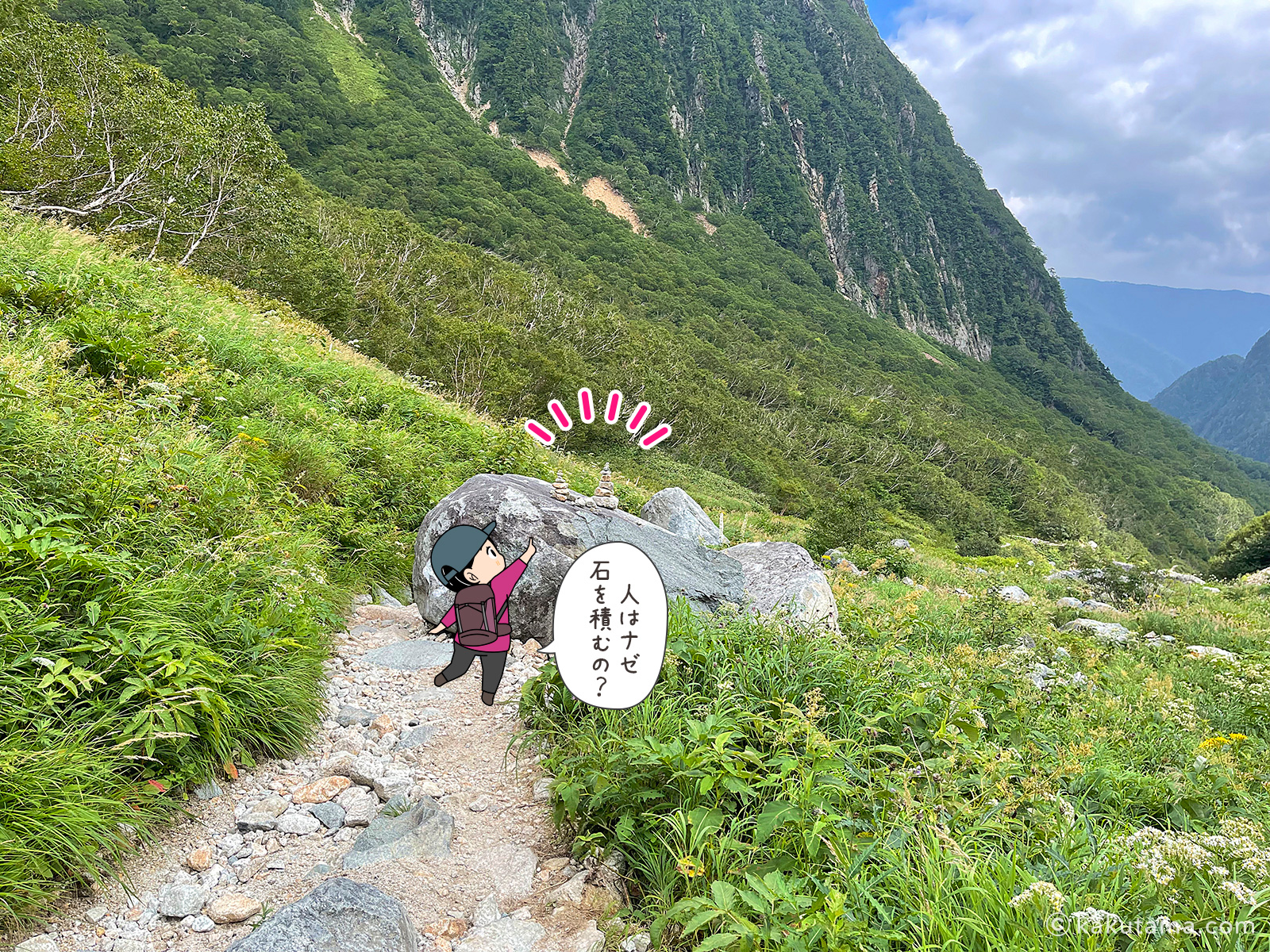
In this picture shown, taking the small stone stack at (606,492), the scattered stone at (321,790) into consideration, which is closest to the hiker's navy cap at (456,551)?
the small stone stack at (606,492)

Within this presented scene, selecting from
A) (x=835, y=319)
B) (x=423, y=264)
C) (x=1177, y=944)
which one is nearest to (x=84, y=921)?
(x=1177, y=944)

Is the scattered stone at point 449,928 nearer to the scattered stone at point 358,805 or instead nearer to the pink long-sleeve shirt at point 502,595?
the scattered stone at point 358,805

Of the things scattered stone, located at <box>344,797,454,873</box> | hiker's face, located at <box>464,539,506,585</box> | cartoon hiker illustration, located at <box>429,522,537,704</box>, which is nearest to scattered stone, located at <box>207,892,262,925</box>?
scattered stone, located at <box>344,797,454,873</box>

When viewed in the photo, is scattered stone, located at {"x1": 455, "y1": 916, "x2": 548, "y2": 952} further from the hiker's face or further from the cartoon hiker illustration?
the hiker's face

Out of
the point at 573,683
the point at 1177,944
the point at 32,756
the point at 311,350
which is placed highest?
the point at 311,350

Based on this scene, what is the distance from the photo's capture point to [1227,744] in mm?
4871

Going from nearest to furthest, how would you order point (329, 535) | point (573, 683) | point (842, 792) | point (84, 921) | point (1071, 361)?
point (84, 921), point (842, 792), point (573, 683), point (329, 535), point (1071, 361)

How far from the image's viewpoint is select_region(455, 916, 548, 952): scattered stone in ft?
8.82

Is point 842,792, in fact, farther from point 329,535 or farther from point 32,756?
point 329,535

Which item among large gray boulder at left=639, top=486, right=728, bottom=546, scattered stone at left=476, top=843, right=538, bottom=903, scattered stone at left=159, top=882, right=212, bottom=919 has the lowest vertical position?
scattered stone at left=159, top=882, right=212, bottom=919

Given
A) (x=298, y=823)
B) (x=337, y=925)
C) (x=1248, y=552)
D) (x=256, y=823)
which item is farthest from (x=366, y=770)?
(x=1248, y=552)

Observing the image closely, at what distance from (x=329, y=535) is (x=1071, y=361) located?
225430 millimetres

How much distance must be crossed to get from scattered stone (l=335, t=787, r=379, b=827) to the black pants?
4.25 feet

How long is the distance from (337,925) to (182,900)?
2.71ft
